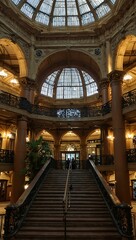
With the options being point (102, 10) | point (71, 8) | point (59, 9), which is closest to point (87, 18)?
point (102, 10)

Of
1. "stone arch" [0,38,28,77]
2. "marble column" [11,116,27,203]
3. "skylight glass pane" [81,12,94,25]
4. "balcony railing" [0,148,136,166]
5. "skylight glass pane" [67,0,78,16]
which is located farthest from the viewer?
"skylight glass pane" [67,0,78,16]

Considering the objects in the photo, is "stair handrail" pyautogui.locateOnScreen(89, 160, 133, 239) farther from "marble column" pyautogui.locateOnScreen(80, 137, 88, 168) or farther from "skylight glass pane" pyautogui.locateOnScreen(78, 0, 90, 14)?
"skylight glass pane" pyautogui.locateOnScreen(78, 0, 90, 14)

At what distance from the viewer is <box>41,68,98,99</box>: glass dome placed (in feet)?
85.0

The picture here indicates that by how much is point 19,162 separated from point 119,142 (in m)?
7.54

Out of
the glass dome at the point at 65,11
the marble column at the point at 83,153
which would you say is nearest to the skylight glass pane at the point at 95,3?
the glass dome at the point at 65,11

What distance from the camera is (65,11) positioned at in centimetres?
2130

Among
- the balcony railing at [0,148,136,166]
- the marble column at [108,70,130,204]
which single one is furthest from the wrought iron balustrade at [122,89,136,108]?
the balcony railing at [0,148,136,166]

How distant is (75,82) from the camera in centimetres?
2678

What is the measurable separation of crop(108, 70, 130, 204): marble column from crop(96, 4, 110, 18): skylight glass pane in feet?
26.0

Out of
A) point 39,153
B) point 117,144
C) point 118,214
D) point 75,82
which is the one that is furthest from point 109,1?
point 118,214

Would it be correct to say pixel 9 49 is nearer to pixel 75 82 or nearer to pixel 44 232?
pixel 75 82

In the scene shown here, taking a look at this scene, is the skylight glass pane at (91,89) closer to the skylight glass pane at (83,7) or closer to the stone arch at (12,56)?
the skylight glass pane at (83,7)

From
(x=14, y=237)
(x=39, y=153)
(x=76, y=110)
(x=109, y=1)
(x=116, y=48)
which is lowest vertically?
(x=14, y=237)

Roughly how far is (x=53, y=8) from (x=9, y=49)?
25.3 feet
